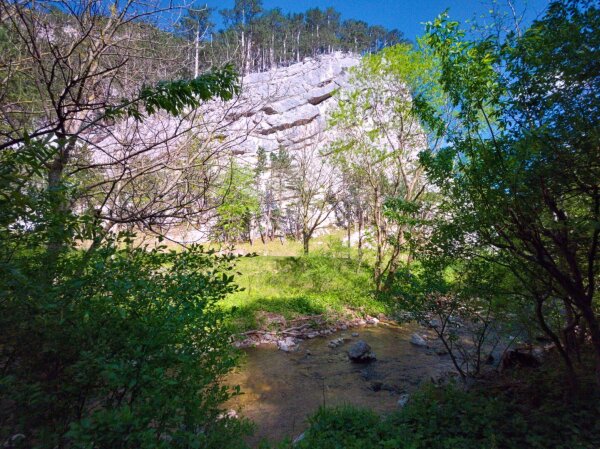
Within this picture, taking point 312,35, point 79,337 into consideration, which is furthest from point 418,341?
point 312,35

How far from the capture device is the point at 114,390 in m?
2.29

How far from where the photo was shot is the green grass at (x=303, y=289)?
1283 centimetres

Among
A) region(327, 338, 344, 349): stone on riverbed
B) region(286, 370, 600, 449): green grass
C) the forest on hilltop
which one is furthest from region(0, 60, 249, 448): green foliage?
the forest on hilltop

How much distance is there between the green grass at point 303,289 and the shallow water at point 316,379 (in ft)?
8.15

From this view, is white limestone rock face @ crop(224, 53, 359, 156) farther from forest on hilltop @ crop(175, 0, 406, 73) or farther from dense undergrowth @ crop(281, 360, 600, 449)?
dense undergrowth @ crop(281, 360, 600, 449)

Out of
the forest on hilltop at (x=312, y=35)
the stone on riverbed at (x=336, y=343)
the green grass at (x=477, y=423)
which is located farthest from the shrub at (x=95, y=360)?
the forest on hilltop at (x=312, y=35)

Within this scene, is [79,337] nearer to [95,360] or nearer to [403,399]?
[95,360]

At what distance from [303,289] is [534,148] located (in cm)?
1340

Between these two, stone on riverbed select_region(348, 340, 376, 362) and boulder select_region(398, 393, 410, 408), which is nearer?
boulder select_region(398, 393, 410, 408)

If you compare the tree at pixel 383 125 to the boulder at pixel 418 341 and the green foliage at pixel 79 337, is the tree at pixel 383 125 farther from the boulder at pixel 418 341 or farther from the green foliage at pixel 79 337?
the green foliage at pixel 79 337

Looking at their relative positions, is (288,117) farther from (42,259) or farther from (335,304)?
(42,259)

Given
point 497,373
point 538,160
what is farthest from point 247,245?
point 538,160

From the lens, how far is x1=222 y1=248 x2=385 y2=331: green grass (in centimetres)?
1283

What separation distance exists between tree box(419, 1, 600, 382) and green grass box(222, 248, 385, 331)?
873 centimetres
